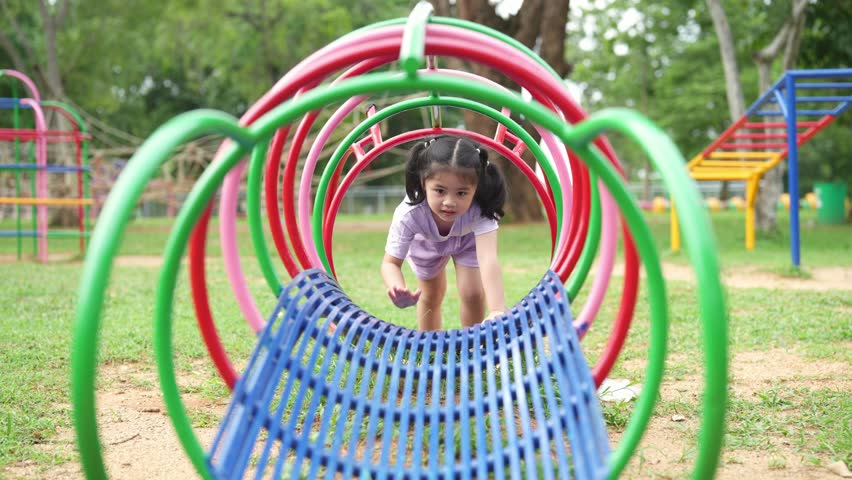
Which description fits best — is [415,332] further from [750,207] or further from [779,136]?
[750,207]

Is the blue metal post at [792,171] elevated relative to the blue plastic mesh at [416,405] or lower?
elevated

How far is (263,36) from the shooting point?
2255 centimetres

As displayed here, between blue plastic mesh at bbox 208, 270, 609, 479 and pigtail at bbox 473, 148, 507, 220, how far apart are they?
2.31 feet

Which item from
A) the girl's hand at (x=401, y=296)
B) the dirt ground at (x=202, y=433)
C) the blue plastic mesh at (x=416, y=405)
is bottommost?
the dirt ground at (x=202, y=433)

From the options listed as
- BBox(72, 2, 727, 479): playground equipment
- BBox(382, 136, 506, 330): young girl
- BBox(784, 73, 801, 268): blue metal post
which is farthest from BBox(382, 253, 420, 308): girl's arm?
BBox(784, 73, 801, 268): blue metal post

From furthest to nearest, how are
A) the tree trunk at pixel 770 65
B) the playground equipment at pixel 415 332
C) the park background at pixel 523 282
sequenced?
the tree trunk at pixel 770 65, the park background at pixel 523 282, the playground equipment at pixel 415 332

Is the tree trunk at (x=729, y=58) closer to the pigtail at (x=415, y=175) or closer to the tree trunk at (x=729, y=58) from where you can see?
the tree trunk at (x=729, y=58)

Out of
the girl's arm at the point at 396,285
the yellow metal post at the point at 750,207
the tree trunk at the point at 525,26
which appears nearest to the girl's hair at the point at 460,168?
the girl's arm at the point at 396,285

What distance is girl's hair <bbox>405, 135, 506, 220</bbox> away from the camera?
299cm

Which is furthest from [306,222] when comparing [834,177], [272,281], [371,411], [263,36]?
[834,177]

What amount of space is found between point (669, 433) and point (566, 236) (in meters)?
0.84

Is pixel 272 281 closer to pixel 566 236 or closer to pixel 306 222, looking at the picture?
pixel 306 222

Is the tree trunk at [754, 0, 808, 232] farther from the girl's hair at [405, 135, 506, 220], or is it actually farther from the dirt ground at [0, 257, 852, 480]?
the girl's hair at [405, 135, 506, 220]

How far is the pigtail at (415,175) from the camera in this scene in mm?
3264
